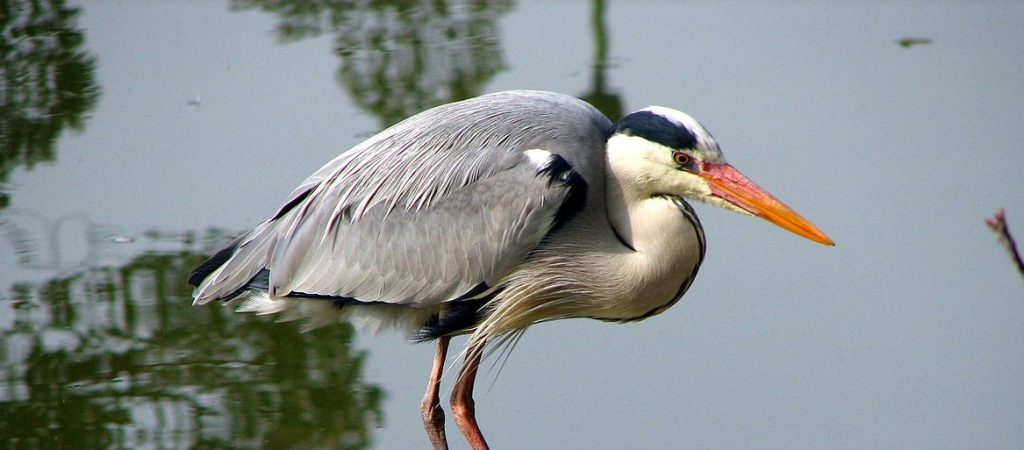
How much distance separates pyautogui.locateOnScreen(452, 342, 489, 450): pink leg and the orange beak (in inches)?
35.4

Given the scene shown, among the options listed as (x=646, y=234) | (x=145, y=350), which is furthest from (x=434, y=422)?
(x=145, y=350)

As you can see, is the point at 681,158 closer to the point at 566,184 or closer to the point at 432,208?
the point at 566,184

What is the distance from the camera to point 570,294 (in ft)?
11.9

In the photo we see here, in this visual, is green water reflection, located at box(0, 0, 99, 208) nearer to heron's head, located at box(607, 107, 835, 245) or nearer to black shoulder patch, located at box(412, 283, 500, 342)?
black shoulder patch, located at box(412, 283, 500, 342)

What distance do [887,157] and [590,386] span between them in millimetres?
2119

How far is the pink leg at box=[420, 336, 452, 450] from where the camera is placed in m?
3.77

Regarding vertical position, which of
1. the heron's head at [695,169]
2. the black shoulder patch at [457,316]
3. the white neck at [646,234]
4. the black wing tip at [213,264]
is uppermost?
the heron's head at [695,169]

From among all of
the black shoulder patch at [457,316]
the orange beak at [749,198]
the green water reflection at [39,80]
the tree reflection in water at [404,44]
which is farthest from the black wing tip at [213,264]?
the tree reflection in water at [404,44]

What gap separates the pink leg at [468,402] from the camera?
377 centimetres

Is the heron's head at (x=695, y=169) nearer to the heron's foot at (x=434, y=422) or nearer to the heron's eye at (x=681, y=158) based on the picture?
the heron's eye at (x=681, y=158)

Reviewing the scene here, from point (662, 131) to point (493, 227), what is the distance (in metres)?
0.53

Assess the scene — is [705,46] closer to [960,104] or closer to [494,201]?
[960,104]

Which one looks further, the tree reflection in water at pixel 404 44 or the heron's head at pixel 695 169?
the tree reflection in water at pixel 404 44

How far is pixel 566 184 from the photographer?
3.38m
